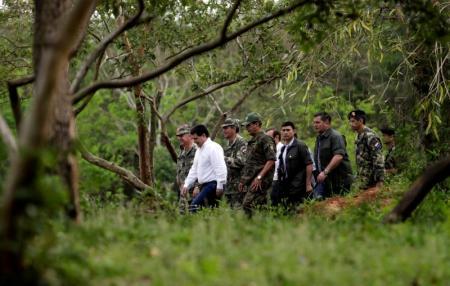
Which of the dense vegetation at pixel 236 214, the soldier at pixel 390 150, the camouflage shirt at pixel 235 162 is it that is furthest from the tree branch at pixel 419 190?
the soldier at pixel 390 150

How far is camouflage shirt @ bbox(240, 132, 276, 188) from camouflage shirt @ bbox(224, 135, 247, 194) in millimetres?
794

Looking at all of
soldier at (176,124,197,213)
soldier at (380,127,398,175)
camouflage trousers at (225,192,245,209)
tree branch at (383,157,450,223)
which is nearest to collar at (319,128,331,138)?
soldier at (380,127,398,175)

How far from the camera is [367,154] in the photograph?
535 inches

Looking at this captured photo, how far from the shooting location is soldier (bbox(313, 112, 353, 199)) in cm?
1374

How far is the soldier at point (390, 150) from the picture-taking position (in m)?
15.0

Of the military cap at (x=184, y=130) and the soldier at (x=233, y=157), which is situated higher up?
the military cap at (x=184, y=130)

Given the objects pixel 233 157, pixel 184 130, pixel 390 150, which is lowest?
pixel 390 150

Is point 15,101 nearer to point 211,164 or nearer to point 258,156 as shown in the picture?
point 211,164

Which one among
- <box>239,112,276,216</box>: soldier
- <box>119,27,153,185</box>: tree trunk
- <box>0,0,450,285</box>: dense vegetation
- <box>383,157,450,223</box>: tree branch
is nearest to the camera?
<box>0,0,450,285</box>: dense vegetation

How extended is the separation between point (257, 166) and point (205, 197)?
100 centimetres

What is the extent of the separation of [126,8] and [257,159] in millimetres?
4887

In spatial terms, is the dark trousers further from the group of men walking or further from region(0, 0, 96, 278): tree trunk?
region(0, 0, 96, 278): tree trunk

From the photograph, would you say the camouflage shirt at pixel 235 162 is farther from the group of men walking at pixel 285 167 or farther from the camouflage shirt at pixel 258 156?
A: the camouflage shirt at pixel 258 156

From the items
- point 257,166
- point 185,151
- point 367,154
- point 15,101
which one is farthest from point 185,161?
point 15,101
